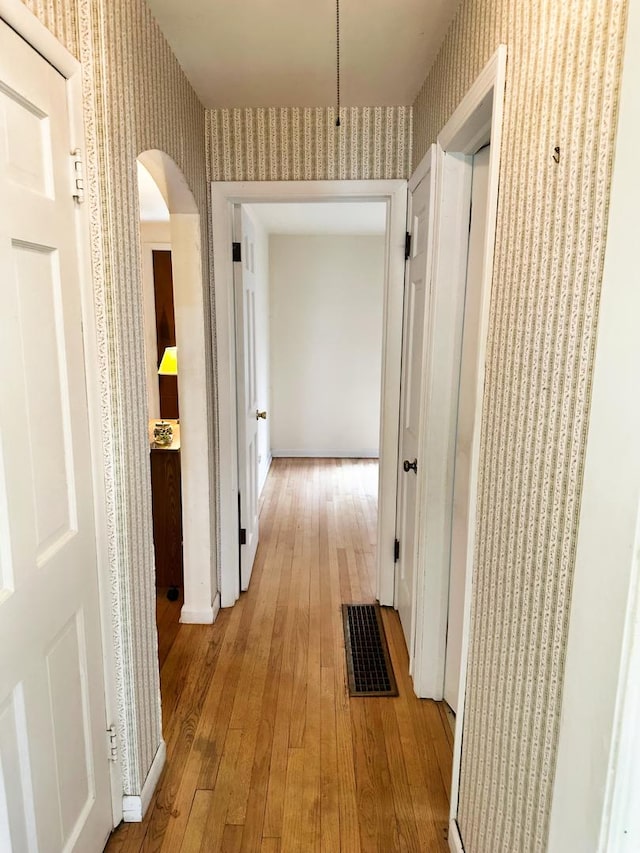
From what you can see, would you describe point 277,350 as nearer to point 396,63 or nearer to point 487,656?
point 396,63

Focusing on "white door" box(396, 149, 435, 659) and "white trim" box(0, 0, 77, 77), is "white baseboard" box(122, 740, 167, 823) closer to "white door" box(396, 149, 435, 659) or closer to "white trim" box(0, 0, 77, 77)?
"white door" box(396, 149, 435, 659)

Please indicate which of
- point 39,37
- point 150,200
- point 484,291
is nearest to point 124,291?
point 39,37

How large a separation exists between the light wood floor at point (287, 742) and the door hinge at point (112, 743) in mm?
257

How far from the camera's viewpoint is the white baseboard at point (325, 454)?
19.9 feet

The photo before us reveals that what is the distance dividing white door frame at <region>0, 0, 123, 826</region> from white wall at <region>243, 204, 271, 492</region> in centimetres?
316

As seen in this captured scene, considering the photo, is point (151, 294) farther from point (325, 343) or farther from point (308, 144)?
point (308, 144)

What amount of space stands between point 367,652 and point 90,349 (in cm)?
184

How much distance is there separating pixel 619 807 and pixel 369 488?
4242 mm

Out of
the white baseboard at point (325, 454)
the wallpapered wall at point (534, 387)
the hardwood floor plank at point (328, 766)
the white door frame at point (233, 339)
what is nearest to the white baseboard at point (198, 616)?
the white door frame at point (233, 339)

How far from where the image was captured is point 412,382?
2381 mm

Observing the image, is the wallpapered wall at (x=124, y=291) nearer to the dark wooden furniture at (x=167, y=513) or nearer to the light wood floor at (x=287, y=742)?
the light wood floor at (x=287, y=742)

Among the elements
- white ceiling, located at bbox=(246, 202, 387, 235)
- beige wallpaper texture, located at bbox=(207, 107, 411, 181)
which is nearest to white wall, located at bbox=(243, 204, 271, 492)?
white ceiling, located at bbox=(246, 202, 387, 235)

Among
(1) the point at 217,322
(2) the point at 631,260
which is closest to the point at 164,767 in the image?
(1) the point at 217,322

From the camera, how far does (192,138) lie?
7.34 feet
